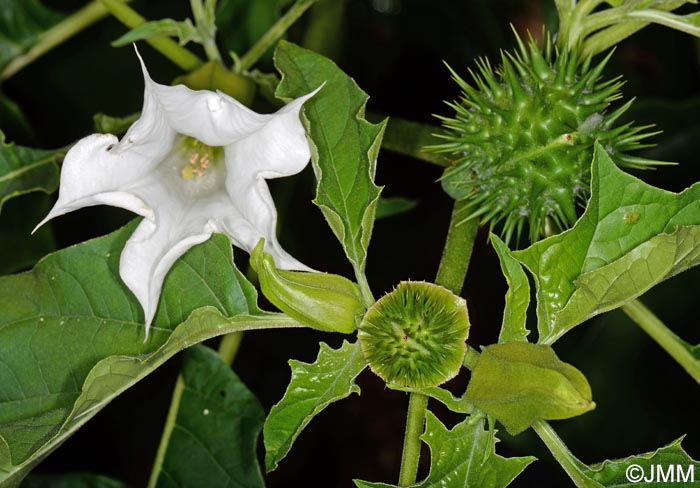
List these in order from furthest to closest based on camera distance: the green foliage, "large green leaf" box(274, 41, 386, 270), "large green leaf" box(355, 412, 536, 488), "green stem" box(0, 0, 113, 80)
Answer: "green stem" box(0, 0, 113, 80), "large green leaf" box(274, 41, 386, 270), "large green leaf" box(355, 412, 536, 488), the green foliage

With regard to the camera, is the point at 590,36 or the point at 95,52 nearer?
the point at 590,36

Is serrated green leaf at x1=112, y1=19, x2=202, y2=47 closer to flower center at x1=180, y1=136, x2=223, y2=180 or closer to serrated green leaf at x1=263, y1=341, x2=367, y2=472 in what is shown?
flower center at x1=180, y1=136, x2=223, y2=180

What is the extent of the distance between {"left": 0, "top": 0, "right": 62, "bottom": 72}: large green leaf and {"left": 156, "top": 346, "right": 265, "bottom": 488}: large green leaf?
27.2 inches

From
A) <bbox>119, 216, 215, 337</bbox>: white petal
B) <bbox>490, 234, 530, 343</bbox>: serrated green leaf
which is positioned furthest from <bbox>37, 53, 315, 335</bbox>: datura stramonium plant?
<bbox>490, 234, 530, 343</bbox>: serrated green leaf

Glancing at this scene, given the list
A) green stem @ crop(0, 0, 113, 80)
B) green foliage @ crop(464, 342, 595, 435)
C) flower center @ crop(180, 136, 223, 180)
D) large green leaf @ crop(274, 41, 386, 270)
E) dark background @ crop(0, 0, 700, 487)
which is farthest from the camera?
dark background @ crop(0, 0, 700, 487)

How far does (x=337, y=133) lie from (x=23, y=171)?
21.1 inches

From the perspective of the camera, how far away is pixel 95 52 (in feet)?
6.47

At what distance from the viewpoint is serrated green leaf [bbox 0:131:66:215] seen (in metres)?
1.41

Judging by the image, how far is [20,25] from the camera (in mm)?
1705

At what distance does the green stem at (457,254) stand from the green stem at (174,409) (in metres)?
0.41

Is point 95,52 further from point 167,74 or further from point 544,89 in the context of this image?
point 544,89

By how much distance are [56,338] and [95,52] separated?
3.09 feet

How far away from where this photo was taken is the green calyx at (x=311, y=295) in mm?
996

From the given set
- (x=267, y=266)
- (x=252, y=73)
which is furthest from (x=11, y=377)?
(x=252, y=73)
